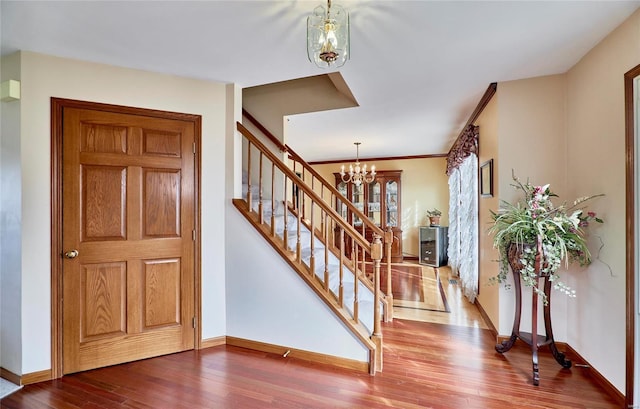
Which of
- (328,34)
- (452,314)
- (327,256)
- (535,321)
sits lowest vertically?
(452,314)

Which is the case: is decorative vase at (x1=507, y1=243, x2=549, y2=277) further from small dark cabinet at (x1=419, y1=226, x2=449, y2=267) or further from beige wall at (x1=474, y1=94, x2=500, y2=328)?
small dark cabinet at (x1=419, y1=226, x2=449, y2=267)

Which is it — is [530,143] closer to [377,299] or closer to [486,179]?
[486,179]

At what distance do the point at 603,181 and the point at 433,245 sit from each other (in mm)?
4720

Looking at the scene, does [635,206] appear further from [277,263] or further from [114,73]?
[114,73]

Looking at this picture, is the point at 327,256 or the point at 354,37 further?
the point at 327,256

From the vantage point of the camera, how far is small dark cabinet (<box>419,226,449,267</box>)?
22.1 ft

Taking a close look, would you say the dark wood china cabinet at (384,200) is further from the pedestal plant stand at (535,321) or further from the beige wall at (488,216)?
the pedestal plant stand at (535,321)

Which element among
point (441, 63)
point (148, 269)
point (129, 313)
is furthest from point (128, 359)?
point (441, 63)

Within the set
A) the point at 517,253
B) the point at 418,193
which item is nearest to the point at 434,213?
the point at 418,193

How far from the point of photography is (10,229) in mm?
2334

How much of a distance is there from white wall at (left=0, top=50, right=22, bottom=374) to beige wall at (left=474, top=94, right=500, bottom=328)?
13.0 ft

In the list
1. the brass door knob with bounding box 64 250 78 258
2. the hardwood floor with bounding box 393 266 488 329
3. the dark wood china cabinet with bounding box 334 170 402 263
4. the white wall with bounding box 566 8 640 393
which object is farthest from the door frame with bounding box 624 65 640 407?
the dark wood china cabinet with bounding box 334 170 402 263

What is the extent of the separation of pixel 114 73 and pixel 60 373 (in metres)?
2.37

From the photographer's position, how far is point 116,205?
256cm
